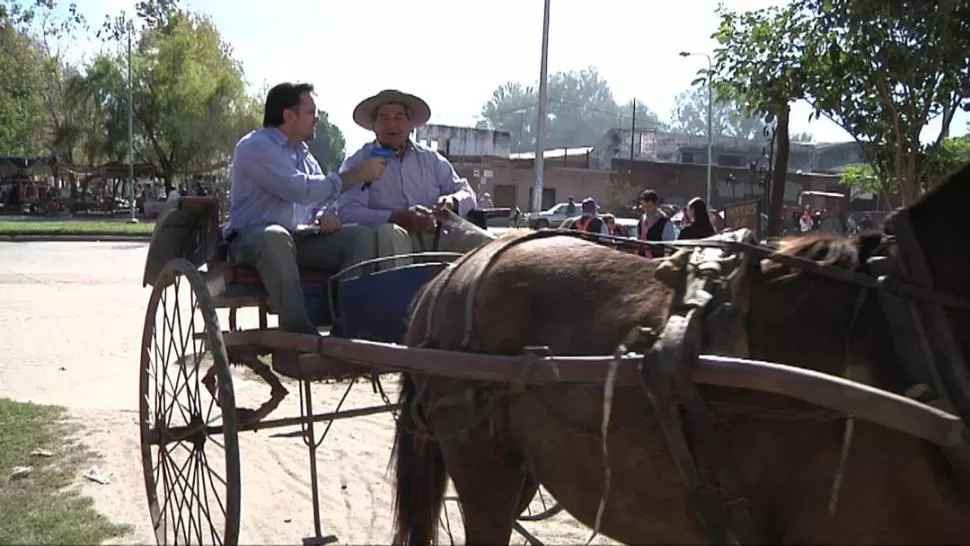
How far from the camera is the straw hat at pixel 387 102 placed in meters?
4.82

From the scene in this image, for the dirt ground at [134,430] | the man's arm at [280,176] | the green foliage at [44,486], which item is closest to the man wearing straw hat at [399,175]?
the man's arm at [280,176]

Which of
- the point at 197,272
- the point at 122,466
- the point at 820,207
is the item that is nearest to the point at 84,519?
the point at 122,466

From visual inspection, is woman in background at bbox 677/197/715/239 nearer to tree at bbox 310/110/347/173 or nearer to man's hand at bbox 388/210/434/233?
man's hand at bbox 388/210/434/233

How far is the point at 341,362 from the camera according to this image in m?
4.00

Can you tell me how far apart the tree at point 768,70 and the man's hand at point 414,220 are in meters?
4.84

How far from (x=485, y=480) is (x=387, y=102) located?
2.39 metres

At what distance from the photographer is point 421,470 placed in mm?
3477

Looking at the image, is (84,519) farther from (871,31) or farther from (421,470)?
(871,31)

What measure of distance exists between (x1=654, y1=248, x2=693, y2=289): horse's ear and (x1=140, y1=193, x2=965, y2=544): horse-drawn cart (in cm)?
5

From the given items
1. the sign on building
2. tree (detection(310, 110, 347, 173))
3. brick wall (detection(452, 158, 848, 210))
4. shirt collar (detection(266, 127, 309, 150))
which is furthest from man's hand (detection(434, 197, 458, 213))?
tree (detection(310, 110, 347, 173))

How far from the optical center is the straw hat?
482 cm

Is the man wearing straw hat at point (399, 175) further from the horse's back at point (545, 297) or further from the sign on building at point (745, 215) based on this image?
the sign on building at point (745, 215)

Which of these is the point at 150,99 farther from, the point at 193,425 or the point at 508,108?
the point at 508,108

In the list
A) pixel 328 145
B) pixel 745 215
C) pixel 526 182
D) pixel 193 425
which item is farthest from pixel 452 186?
pixel 328 145
